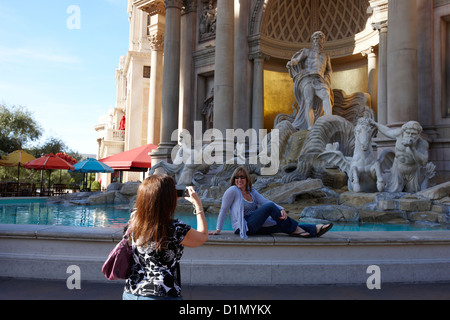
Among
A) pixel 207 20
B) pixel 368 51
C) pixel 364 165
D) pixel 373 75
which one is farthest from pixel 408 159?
pixel 207 20

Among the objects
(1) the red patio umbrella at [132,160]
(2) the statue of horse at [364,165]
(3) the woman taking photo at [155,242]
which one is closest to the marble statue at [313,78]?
(2) the statue of horse at [364,165]

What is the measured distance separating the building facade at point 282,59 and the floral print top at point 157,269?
11058 millimetres

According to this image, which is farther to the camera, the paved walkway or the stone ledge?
the stone ledge

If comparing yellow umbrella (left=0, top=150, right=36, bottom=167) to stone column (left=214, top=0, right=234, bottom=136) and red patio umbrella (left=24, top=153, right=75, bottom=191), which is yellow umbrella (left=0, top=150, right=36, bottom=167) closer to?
red patio umbrella (left=24, top=153, right=75, bottom=191)

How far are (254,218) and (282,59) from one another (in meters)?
18.3

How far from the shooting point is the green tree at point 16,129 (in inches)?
1342

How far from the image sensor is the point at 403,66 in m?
12.3

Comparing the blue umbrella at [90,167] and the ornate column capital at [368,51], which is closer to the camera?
the ornate column capital at [368,51]

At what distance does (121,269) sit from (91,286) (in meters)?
2.40

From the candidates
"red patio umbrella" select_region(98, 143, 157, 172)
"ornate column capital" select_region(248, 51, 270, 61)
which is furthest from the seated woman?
"red patio umbrella" select_region(98, 143, 157, 172)

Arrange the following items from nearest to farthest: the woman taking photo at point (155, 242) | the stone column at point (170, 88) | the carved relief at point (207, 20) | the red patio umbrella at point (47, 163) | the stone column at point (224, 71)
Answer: the woman taking photo at point (155, 242) < the stone column at point (224, 71) < the red patio umbrella at point (47, 163) < the stone column at point (170, 88) < the carved relief at point (207, 20)

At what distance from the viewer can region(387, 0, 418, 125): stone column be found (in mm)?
12289

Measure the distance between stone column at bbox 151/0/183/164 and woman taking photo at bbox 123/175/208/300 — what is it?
18.3 m
